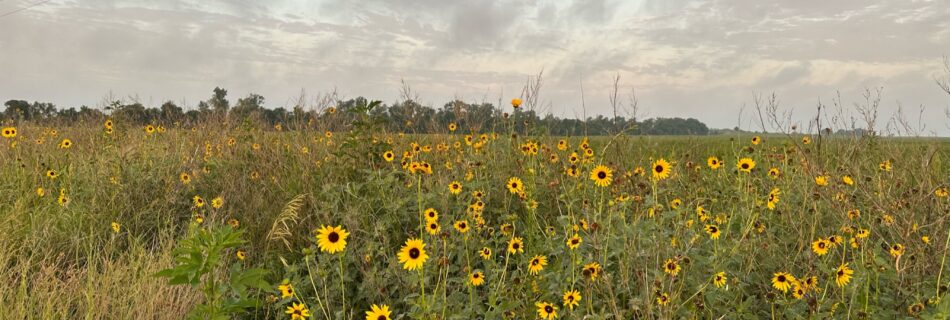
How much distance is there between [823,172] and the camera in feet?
12.8

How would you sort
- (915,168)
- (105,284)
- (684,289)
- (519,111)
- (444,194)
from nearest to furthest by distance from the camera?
(684,289), (105,284), (444,194), (915,168), (519,111)

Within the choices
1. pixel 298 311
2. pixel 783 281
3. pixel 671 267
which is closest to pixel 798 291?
pixel 783 281

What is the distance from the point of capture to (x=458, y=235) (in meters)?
3.13

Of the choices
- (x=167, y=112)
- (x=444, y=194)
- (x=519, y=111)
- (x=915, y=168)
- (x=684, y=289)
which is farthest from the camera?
(x=167, y=112)

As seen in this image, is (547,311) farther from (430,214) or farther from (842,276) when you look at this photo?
(842,276)

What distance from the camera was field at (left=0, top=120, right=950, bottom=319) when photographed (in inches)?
92.0

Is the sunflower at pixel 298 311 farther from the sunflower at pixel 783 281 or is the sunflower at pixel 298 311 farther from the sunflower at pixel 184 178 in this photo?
the sunflower at pixel 184 178

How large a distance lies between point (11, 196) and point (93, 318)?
299 centimetres

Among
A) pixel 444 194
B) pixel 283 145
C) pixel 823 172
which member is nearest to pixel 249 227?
pixel 444 194

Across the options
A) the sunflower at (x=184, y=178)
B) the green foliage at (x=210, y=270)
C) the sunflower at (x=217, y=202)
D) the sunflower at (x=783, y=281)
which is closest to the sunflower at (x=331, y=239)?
the green foliage at (x=210, y=270)

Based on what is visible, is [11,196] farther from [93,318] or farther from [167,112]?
[167,112]

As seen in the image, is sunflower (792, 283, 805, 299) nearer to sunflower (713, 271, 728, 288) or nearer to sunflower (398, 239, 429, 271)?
sunflower (713, 271, 728, 288)

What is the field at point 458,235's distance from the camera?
234cm

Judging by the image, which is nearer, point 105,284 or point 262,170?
point 105,284
